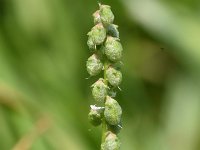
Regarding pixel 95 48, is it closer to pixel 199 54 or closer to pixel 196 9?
pixel 199 54

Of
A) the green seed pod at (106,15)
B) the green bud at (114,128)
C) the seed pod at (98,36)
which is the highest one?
the green seed pod at (106,15)

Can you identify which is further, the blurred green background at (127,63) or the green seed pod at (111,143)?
the blurred green background at (127,63)

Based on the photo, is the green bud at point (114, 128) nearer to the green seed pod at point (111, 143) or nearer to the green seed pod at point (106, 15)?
→ the green seed pod at point (111, 143)

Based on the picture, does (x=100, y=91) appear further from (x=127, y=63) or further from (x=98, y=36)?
(x=127, y=63)

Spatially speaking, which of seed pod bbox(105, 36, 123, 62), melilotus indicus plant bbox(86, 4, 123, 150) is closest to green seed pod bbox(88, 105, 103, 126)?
melilotus indicus plant bbox(86, 4, 123, 150)

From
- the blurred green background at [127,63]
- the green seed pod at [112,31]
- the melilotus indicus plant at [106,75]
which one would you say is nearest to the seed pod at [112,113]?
the melilotus indicus plant at [106,75]

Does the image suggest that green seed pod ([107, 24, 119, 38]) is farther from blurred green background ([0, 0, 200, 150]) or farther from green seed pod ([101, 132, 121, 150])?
blurred green background ([0, 0, 200, 150])

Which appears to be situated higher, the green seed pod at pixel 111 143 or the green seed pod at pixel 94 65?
the green seed pod at pixel 94 65
